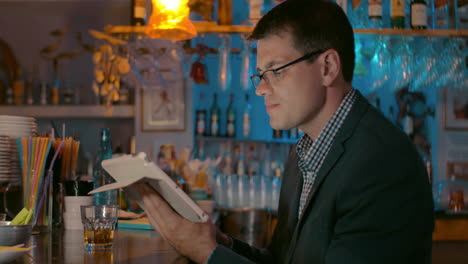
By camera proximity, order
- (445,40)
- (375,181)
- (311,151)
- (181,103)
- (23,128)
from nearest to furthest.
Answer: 1. (375,181)
2. (311,151)
3. (23,128)
4. (445,40)
5. (181,103)

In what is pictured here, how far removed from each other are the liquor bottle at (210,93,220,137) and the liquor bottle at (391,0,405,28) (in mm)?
2792

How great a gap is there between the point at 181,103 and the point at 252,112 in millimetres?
793

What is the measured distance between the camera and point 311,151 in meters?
1.85

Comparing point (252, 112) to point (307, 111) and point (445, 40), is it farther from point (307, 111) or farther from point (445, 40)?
point (307, 111)

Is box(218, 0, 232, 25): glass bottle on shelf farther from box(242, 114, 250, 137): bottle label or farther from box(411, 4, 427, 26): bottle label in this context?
box(242, 114, 250, 137): bottle label

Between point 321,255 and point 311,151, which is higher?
point 311,151

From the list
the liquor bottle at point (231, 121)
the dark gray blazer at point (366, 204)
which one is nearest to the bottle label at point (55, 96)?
the liquor bottle at point (231, 121)

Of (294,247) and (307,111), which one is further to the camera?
(307,111)

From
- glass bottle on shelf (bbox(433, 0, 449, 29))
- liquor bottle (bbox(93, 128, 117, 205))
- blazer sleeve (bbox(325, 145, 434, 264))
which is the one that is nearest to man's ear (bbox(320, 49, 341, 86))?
blazer sleeve (bbox(325, 145, 434, 264))

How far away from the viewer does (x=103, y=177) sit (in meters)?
2.80

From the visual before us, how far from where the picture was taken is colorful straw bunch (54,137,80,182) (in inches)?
94.0

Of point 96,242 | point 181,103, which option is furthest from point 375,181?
point 181,103

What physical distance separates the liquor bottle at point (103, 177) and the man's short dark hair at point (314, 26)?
117cm

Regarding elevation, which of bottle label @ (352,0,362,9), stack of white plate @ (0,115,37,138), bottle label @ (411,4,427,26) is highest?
bottle label @ (352,0,362,9)
